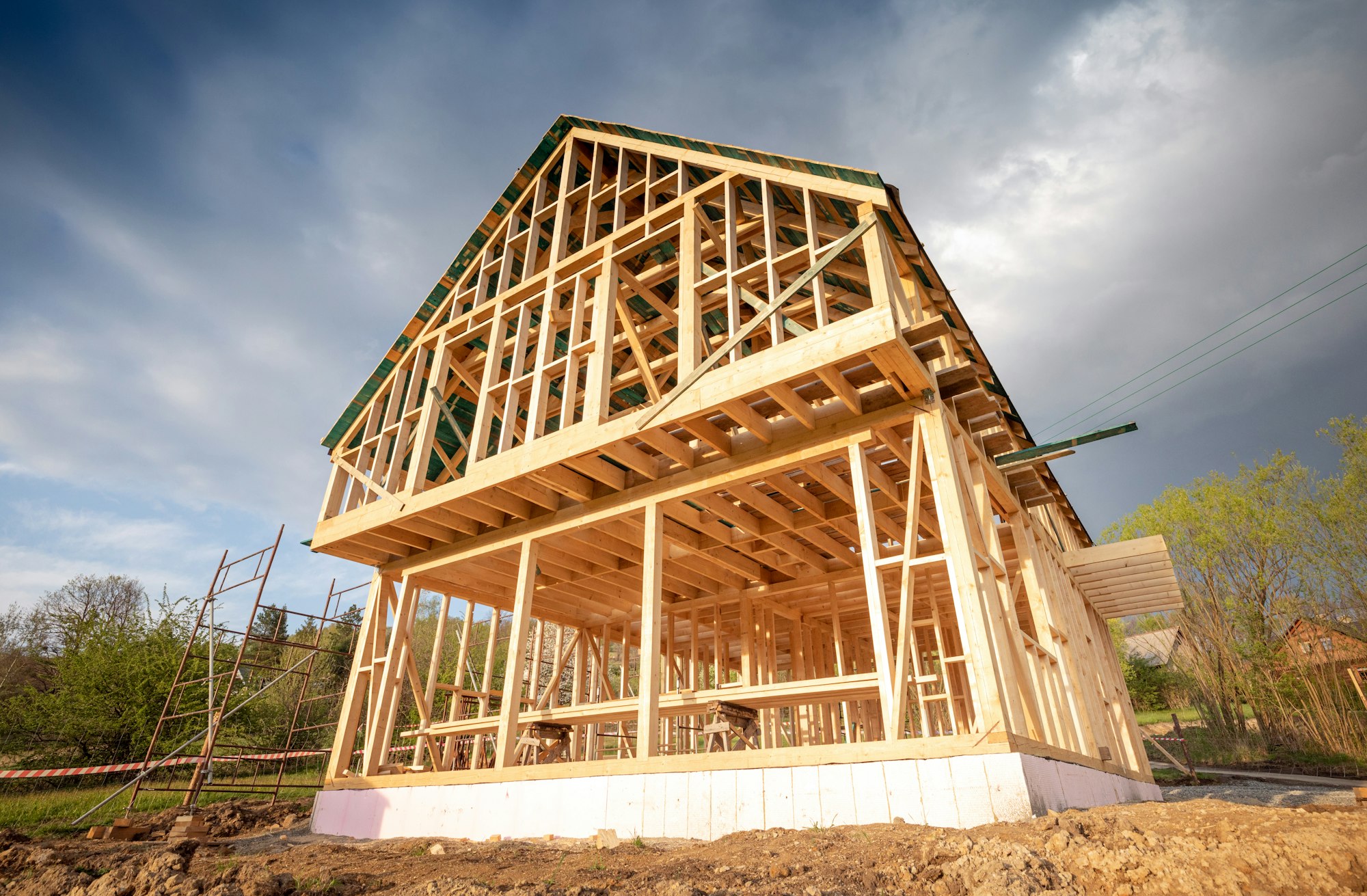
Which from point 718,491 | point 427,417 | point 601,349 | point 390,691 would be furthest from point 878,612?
point 390,691

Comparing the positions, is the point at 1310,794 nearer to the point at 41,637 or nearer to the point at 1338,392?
the point at 41,637

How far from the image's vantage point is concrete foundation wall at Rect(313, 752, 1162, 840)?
5.44 metres

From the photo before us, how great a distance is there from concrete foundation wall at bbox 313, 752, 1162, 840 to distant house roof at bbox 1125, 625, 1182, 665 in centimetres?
2355

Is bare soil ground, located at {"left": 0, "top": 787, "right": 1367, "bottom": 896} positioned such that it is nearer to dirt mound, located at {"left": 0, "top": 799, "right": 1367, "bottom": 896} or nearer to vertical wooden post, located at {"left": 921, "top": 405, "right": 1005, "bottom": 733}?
dirt mound, located at {"left": 0, "top": 799, "right": 1367, "bottom": 896}

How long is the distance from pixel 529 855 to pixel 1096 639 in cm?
1327

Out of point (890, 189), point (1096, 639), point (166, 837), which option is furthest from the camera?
point (1096, 639)

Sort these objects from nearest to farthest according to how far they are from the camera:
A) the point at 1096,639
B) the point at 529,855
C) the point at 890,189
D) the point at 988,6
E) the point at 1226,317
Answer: the point at 529,855 → the point at 890,189 → the point at 1096,639 → the point at 988,6 → the point at 1226,317

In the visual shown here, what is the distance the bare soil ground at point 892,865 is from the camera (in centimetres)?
327

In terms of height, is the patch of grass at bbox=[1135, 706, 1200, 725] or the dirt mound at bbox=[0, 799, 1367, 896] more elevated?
the patch of grass at bbox=[1135, 706, 1200, 725]

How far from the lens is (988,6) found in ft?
61.6

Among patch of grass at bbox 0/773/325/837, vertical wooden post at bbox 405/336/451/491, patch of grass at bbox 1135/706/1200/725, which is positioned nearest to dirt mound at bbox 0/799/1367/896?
vertical wooden post at bbox 405/336/451/491

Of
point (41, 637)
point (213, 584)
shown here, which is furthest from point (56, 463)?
point (213, 584)

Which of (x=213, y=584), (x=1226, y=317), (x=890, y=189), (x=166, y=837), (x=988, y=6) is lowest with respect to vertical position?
(x=166, y=837)

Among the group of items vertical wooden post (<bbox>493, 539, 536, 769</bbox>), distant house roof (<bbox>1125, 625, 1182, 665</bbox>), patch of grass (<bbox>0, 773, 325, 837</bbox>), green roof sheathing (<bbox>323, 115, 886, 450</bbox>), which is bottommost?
patch of grass (<bbox>0, 773, 325, 837</bbox>)
